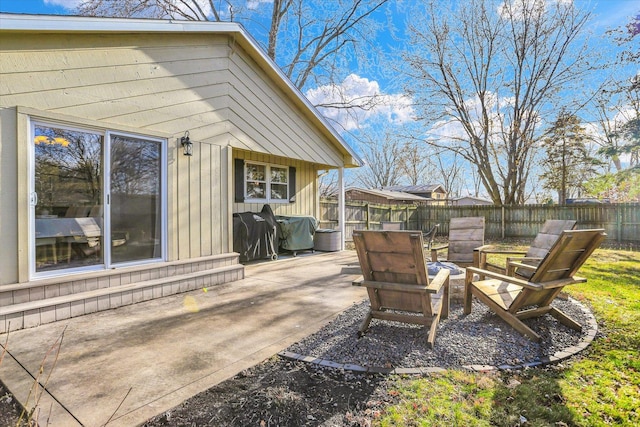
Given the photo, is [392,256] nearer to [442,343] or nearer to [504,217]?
[442,343]

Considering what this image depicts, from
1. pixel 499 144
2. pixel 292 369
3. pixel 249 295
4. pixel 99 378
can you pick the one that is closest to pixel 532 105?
pixel 499 144

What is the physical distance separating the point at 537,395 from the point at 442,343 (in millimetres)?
866

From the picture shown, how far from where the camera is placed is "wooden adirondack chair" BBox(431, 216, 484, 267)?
5695mm

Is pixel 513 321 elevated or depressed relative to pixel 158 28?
depressed

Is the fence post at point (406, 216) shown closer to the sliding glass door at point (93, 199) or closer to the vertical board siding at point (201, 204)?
the vertical board siding at point (201, 204)

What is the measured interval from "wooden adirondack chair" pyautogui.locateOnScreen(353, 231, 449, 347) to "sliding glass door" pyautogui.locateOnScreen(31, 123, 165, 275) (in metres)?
3.25

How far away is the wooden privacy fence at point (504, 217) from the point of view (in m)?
11.6

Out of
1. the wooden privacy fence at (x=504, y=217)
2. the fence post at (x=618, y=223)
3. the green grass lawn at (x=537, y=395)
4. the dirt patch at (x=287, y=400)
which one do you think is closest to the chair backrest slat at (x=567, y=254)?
the green grass lawn at (x=537, y=395)

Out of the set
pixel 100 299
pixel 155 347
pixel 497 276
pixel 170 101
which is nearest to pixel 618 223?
pixel 497 276

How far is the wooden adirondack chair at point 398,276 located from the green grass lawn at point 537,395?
2.04ft

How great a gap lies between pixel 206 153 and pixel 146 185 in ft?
3.77

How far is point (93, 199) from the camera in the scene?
4.15m

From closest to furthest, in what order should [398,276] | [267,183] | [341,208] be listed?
[398,276], [267,183], [341,208]

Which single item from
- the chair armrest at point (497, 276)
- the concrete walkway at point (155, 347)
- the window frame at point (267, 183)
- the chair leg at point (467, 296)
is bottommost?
the concrete walkway at point (155, 347)
